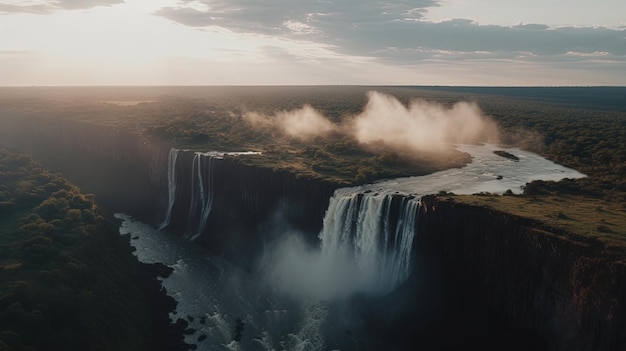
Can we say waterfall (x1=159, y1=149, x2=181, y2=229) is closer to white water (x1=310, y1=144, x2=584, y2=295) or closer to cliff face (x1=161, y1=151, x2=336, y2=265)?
cliff face (x1=161, y1=151, x2=336, y2=265)

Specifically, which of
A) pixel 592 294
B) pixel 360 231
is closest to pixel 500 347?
pixel 592 294

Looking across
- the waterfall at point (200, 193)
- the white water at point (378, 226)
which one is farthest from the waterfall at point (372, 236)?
the waterfall at point (200, 193)

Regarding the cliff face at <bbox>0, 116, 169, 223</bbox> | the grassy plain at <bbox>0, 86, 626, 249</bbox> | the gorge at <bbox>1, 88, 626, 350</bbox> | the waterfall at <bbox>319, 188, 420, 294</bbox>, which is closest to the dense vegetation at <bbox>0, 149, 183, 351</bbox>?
the gorge at <bbox>1, 88, 626, 350</bbox>

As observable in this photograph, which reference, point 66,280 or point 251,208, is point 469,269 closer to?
point 251,208

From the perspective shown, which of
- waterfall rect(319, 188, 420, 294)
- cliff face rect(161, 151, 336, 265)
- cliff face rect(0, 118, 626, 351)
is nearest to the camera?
cliff face rect(0, 118, 626, 351)

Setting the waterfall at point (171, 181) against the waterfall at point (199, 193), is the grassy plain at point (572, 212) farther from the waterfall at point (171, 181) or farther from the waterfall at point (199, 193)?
the waterfall at point (171, 181)

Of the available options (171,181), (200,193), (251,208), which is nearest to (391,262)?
(251,208)
